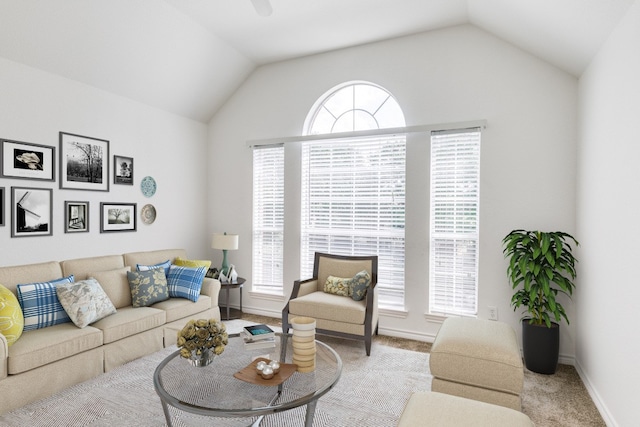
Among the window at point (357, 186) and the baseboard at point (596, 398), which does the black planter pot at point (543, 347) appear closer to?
the baseboard at point (596, 398)

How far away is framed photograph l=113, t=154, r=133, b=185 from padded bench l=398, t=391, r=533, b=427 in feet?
12.5

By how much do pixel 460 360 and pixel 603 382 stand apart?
1.11 m

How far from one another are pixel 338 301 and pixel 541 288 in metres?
1.84

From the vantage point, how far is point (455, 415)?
1.62 meters

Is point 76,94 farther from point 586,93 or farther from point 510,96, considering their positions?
point 586,93

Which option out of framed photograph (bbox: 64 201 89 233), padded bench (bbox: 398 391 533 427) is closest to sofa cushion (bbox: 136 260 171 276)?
framed photograph (bbox: 64 201 89 233)

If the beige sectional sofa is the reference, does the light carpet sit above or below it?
below

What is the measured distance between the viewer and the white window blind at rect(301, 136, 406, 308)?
415 cm

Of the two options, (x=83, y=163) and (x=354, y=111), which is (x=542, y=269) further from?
(x=83, y=163)

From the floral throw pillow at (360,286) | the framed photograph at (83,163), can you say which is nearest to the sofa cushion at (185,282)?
the framed photograph at (83,163)

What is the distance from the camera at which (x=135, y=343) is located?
327 centimetres

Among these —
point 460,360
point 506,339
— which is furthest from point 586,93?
point 460,360

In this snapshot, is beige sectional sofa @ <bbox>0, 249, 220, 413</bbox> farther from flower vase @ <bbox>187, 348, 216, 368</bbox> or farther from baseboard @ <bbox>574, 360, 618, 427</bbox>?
baseboard @ <bbox>574, 360, 618, 427</bbox>

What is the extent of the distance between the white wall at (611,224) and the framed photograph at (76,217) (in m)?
4.58
